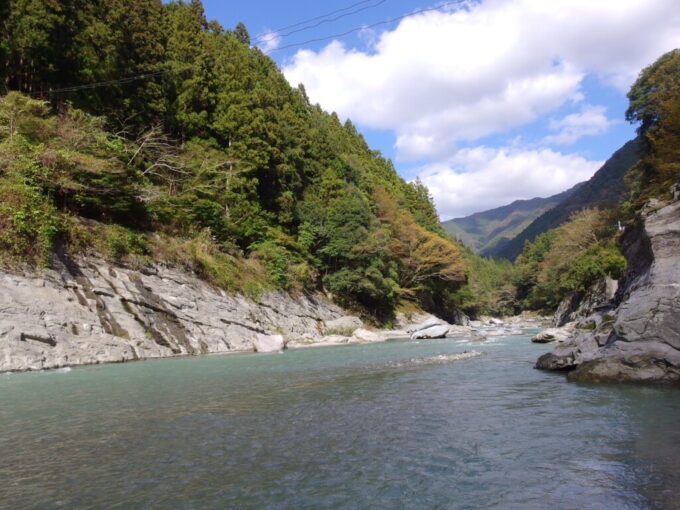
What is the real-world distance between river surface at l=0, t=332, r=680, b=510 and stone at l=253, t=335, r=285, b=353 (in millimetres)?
8520

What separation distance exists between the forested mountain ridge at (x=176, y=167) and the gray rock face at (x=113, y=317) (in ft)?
3.71

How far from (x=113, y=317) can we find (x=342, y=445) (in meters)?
11.8

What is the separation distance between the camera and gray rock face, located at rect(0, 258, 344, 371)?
11531 millimetres

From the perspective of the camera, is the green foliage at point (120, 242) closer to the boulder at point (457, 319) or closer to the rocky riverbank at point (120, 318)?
the rocky riverbank at point (120, 318)

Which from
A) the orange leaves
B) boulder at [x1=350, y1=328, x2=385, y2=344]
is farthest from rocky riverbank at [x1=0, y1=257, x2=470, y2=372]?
the orange leaves

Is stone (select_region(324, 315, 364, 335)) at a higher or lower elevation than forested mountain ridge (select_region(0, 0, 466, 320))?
lower

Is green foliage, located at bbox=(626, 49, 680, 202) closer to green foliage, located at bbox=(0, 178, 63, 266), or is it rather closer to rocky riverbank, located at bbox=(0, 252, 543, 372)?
rocky riverbank, located at bbox=(0, 252, 543, 372)

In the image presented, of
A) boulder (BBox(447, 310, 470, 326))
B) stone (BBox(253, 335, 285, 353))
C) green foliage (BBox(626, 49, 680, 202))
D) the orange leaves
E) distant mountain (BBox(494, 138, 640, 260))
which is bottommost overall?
boulder (BBox(447, 310, 470, 326))

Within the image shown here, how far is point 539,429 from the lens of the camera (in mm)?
5312

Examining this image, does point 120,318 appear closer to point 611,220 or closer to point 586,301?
point 586,301

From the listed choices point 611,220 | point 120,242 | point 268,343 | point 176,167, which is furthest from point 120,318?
point 611,220

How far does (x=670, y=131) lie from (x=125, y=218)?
29.0m

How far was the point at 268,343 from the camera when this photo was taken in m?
17.8

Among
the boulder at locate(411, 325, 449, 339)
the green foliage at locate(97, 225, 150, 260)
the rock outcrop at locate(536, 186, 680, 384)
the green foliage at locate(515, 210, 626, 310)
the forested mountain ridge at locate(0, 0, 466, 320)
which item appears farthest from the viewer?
the green foliage at locate(515, 210, 626, 310)
